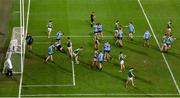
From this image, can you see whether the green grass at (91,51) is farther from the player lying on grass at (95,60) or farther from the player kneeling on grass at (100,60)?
the player lying on grass at (95,60)

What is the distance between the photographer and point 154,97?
31.8 metres

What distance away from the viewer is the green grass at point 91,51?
3312cm

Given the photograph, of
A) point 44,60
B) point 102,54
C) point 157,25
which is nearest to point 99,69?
point 102,54

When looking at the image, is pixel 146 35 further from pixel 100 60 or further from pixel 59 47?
pixel 59 47

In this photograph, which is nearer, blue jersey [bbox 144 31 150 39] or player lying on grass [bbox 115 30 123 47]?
player lying on grass [bbox 115 30 123 47]

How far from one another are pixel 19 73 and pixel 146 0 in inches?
784

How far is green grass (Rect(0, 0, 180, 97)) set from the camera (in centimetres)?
3312

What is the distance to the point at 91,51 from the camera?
38469mm

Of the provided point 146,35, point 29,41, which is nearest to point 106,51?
point 146,35

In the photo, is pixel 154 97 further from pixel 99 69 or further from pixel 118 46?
pixel 118 46

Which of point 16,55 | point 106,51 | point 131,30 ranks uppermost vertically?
point 131,30

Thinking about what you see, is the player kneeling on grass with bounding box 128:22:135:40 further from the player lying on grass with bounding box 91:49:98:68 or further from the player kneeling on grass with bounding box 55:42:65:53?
the player kneeling on grass with bounding box 55:42:65:53

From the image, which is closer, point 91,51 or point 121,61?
point 121,61

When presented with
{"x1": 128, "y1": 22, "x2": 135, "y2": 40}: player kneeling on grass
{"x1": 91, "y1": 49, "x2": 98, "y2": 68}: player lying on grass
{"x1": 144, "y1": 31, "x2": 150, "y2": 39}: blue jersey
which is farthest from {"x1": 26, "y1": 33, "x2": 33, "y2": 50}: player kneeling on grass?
{"x1": 144, "y1": 31, "x2": 150, "y2": 39}: blue jersey
